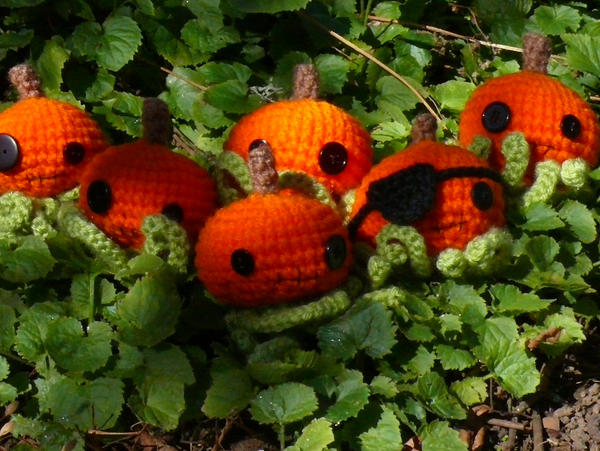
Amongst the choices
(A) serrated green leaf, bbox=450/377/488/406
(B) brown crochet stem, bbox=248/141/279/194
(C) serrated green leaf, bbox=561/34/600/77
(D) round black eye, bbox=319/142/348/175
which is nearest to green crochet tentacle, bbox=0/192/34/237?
(B) brown crochet stem, bbox=248/141/279/194

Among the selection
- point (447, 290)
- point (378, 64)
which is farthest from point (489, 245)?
point (378, 64)

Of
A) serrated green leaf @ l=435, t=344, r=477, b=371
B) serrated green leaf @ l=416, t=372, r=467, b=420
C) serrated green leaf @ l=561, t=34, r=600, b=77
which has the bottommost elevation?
serrated green leaf @ l=416, t=372, r=467, b=420

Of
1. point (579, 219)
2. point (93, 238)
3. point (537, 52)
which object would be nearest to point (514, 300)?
point (579, 219)

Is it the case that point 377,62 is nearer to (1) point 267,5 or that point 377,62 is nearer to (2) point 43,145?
(1) point 267,5

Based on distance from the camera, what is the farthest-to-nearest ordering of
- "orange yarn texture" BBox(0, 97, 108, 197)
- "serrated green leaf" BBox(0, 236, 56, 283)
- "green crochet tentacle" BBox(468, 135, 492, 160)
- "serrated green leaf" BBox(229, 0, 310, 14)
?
"serrated green leaf" BBox(229, 0, 310, 14) → "green crochet tentacle" BBox(468, 135, 492, 160) → "orange yarn texture" BBox(0, 97, 108, 197) → "serrated green leaf" BBox(0, 236, 56, 283)

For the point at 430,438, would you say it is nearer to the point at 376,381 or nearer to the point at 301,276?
the point at 376,381

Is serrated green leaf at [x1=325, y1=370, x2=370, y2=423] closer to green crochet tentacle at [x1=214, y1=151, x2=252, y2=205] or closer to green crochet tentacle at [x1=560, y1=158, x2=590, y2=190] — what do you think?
green crochet tentacle at [x1=214, y1=151, x2=252, y2=205]

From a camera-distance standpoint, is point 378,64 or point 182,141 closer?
point 182,141
